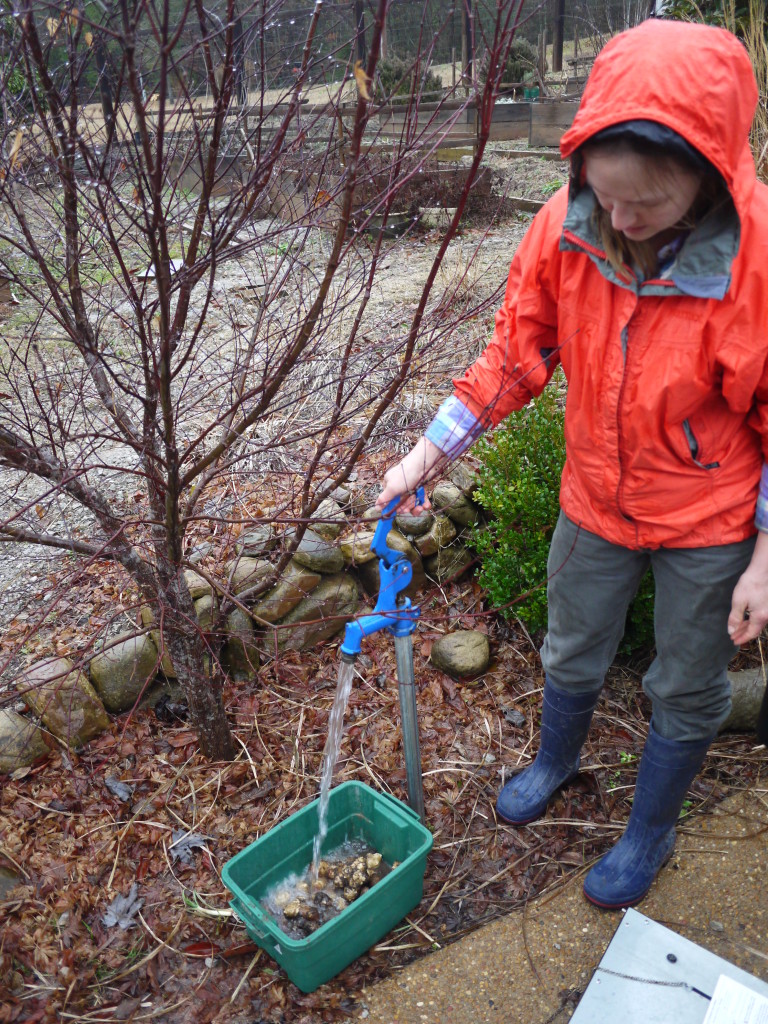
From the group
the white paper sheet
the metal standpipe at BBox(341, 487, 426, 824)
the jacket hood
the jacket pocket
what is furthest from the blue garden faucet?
the white paper sheet

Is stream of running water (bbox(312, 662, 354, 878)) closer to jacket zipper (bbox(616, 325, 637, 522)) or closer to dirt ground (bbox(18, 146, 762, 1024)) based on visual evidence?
dirt ground (bbox(18, 146, 762, 1024))

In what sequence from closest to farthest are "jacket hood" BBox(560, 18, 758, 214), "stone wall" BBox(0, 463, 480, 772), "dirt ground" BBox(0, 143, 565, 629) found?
"jacket hood" BBox(560, 18, 758, 214)
"stone wall" BBox(0, 463, 480, 772)
"dirt ground" BBox(0, 143, 565, 629)

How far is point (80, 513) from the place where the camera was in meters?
3.69

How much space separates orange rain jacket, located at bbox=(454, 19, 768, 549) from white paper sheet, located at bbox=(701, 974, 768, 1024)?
3.61ft

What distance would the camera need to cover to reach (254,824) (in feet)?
8.08

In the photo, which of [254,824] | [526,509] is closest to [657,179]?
[526,509]

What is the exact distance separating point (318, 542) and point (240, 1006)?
5.03 ft

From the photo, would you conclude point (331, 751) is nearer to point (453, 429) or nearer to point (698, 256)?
point (453, 429)

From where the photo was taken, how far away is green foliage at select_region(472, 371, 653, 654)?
274 cm

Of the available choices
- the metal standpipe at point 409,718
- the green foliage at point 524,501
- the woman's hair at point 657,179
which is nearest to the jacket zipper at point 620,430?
the woman's hair at point 657,179

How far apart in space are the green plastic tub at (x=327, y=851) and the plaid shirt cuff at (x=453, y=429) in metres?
1.01

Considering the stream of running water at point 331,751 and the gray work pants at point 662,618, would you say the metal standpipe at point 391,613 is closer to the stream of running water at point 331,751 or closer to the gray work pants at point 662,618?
the stream of running water at point 331,751

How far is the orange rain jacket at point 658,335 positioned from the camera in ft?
4.27

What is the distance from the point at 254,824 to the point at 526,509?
1.35 m
